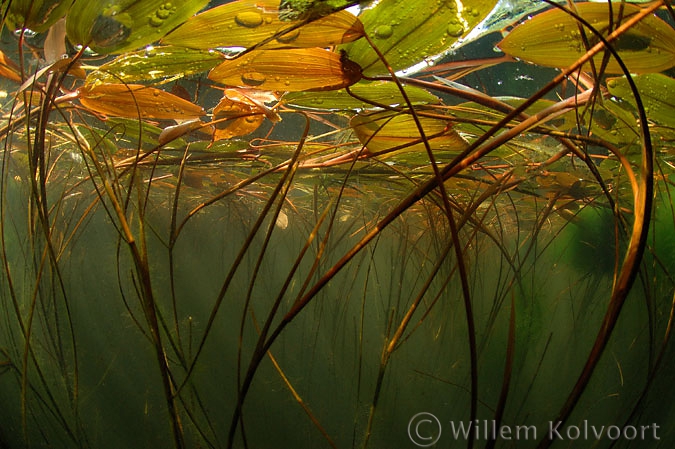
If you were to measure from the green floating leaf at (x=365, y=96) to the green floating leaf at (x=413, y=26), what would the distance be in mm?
202

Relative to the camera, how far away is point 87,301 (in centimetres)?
131

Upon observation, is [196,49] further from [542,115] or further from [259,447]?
[259,447]

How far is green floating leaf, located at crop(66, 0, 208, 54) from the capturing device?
72cm

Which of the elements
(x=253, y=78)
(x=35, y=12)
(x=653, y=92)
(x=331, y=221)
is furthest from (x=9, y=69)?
(x=653, y=92)

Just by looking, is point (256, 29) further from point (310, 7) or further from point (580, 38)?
point (580, 38)

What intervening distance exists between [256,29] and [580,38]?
77 cm

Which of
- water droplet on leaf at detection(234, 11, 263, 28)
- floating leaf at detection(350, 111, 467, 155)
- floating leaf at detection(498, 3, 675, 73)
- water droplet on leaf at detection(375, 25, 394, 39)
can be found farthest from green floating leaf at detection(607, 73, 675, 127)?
water droplet on leaf at detection(234, 11, 263, 28)

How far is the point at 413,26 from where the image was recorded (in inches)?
31.8

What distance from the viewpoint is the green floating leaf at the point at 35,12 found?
2.56 ft

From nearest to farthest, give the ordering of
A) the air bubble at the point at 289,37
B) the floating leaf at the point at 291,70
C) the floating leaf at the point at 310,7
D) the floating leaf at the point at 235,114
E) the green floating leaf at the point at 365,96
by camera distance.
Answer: the floating leaf at the point at 310,7, the air bubble at the point at 289,37, the floating leaf at the point at 291,70, the green floating leaf at the point at 365,96, the floating leaf at the point at 235,114

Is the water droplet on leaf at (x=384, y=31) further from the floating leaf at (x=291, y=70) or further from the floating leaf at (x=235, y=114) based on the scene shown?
the floating leaf at (x=235, y=114)

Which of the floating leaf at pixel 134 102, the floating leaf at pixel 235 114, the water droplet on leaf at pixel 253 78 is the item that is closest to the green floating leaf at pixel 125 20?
the water droplet on leaf at pixel 253 78

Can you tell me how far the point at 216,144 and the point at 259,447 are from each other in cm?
119

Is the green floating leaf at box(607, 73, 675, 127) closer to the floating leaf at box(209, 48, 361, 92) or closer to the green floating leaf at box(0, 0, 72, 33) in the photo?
the floating leaf at box(209, 48, 361, 92)
